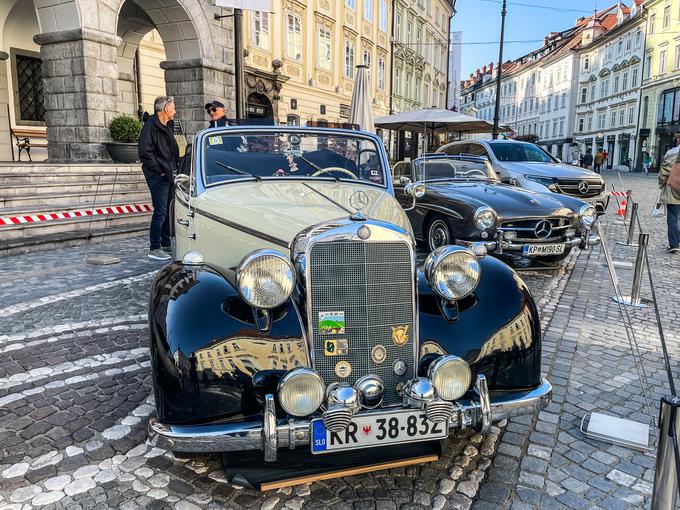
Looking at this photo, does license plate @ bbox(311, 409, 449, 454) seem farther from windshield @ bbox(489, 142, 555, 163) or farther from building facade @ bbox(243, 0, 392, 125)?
building facade @ bbox(243, 0, 392, 125)

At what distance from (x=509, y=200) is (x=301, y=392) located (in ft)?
16.7

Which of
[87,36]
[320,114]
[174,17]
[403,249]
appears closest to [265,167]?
[403,249]

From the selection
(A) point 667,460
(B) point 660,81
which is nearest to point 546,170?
(A) point 667,460

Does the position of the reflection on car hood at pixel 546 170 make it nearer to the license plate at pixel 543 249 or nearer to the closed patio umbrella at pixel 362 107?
the closed patio umbrella at pixel 362 107

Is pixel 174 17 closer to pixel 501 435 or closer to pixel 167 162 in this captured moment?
pixel 167 162

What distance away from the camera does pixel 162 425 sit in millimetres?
2119

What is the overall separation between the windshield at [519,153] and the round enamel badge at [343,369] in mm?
9123

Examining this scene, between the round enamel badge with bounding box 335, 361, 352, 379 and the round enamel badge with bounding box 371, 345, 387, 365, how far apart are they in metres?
0.12

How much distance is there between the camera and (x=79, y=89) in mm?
10055

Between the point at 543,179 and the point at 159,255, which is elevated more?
the point at 543,179

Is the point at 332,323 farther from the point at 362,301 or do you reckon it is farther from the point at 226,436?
the point at 226,436

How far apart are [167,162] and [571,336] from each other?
5.42 meters

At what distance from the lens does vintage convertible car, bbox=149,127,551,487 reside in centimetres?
208

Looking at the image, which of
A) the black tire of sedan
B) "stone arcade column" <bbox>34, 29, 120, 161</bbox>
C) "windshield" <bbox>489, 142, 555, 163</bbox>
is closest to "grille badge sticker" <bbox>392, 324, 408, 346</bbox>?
the black tire of sedan
